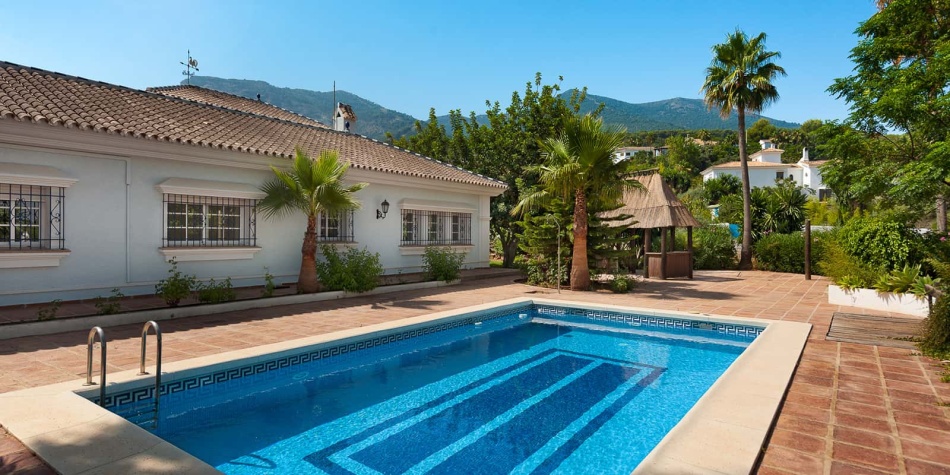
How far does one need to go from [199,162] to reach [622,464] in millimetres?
11265

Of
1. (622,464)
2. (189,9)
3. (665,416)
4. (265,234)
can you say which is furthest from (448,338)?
(189,9)

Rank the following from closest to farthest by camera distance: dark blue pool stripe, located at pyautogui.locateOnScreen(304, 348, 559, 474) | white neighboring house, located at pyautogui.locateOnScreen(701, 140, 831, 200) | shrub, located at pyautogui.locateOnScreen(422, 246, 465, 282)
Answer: dark blue pool stripe, located at pyautogui.locateOnScreen(304, 348, 559, 474) < shrub, located at pyautogui.locateOnScreen(422, 246, 465, 282) < white neighboring house, located at pyautogui.locateOnScreen(701, 140, 831, 200)

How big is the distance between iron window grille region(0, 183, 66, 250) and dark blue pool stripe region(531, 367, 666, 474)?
34.2ft

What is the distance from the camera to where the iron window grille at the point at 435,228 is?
17141 mm

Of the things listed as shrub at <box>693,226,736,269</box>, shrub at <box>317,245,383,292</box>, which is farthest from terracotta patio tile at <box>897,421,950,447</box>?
shrub at <box>693,226,736,269</box>

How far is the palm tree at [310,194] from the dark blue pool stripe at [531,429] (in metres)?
7.26

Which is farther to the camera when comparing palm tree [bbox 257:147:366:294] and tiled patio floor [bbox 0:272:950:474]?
palm tree [bbox 257:147:366:294]

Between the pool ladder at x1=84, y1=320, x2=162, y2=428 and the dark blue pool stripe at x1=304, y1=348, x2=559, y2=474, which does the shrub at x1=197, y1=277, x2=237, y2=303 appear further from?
the dark blue pool stripe at x1=304, y1=348, x2=559, y2=474

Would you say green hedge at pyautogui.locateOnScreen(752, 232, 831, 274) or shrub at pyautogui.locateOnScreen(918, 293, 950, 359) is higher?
green hedge at pyautogui.locateOnScreen(752, 232, 831, 274)

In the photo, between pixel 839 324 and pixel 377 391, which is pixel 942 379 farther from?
pixel 377 391

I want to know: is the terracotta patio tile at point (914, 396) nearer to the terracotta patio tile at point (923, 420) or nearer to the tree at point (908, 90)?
the terracotta patio tile at point (923, 420)

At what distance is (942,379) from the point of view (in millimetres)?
5527

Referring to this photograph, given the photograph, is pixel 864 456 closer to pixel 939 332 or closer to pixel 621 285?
pixel 939 332

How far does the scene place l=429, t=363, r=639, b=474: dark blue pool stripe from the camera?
4504 mm
